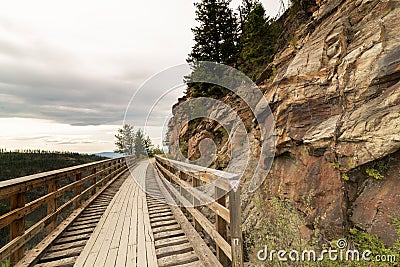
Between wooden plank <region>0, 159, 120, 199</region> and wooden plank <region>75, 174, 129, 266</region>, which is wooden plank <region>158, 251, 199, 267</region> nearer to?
wooden plank <region>75, 174, 129, 266</region>

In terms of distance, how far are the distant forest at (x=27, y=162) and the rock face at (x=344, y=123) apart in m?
18.6

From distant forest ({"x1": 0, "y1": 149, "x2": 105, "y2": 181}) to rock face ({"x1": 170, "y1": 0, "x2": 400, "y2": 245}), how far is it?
Result: 18.6 meters

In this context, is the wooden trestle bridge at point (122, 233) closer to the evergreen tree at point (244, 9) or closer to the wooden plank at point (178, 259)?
the wooden plank at point (178, 259)

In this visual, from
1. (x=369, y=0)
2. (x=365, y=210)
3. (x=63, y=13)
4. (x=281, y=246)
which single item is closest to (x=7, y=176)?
(x=63, y=13)

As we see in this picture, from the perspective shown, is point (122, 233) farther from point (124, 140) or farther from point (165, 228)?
point (124, 140)

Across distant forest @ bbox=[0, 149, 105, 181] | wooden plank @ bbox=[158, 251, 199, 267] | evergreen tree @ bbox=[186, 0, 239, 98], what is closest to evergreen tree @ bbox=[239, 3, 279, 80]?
evergreen tree @ bbox=[186, 0, 239, 98]

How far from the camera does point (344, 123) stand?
4168 mm

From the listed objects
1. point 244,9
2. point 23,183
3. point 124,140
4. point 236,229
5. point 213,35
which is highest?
point 244,9

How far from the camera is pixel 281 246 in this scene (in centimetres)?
333

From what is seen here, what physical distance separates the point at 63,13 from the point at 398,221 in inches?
475

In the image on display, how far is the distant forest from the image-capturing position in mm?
16203

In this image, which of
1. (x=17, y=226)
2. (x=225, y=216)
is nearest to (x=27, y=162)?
(x=17, y=226)

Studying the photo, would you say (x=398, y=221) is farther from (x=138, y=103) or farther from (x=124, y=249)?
(x=138, y=103)

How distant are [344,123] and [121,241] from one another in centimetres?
466
